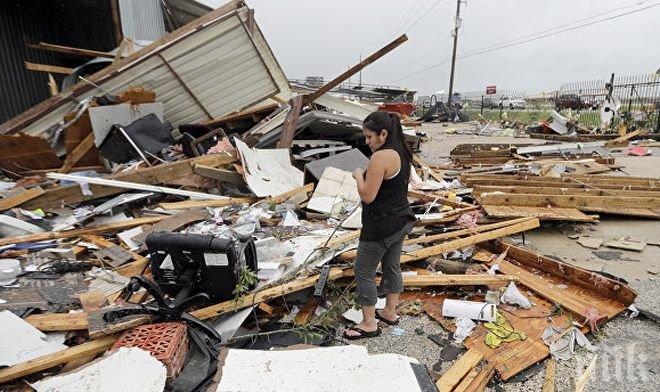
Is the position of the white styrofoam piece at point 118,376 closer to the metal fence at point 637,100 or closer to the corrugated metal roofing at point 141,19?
the corrugated metal roofing at point 141,19

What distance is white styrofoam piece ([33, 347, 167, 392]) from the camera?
206 centimetres

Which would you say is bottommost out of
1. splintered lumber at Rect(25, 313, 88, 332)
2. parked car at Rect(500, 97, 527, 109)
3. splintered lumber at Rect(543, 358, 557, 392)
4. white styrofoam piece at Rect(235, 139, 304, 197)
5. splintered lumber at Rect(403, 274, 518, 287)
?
splintered lumber at Rect(543, 358, 557, 392)

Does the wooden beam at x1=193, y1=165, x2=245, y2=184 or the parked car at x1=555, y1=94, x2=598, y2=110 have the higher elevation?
the parked car at x1=555, y1=94, x2=598, y2=110

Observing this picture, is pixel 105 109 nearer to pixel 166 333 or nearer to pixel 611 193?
pixel 166 333

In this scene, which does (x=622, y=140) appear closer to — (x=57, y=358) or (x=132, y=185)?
(x=132, y=185)

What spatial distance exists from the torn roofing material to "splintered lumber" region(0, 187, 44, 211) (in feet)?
6.90

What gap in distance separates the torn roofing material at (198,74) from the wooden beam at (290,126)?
173 centimetres

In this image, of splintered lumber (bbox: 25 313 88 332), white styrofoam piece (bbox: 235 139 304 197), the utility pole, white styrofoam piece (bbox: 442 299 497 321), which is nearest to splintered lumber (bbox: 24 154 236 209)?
white styrofoam piece (bbox: 235 139 304 197)

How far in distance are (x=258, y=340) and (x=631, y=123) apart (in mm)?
18005

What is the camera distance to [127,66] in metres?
6.68

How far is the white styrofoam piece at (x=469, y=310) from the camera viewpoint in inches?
125

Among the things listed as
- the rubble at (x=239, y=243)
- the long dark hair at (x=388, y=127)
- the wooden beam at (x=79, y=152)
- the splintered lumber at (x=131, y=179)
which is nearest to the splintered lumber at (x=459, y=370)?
the rubble at (x=239, y=243)

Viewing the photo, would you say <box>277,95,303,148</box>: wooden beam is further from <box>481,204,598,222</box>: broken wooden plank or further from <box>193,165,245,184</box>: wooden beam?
<box>481,204,598,222</box>: broken wooden plank

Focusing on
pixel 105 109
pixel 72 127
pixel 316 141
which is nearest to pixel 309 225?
pixel 316 141
